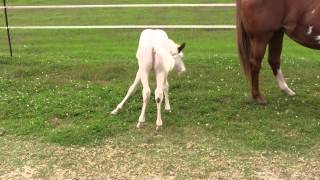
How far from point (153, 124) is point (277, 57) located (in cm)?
213

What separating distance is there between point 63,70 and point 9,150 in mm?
3368

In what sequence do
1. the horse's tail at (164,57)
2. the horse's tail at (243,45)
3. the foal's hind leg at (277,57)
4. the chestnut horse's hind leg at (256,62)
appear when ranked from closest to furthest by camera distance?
the horse's tail at (164,57), the chestnut horse's hind leg at (256,62), the horse's tail at (243,45), the foal's hind leg at (277,57)

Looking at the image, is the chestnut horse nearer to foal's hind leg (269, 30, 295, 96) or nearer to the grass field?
foal's hind leg (269, 30, 295, 96)

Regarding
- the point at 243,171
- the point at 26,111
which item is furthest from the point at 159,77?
the point at 26,111

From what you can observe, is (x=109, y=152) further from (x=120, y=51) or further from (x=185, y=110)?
(x=120, y=51)

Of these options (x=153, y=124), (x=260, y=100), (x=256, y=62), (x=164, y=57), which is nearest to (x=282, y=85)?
(x=260, y=100)

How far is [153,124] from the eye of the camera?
22.2ft

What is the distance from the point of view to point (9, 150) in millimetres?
6152

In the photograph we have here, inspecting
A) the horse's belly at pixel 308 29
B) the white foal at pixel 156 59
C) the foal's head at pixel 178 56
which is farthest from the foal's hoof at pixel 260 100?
the white foal at pixel 156 59

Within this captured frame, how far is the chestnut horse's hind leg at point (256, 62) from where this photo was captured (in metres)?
6.97

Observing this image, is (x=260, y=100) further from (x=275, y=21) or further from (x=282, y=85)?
(x=275, y=21)

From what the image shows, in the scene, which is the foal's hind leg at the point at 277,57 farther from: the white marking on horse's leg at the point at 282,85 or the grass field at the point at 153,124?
the grass field at the point at 153,124

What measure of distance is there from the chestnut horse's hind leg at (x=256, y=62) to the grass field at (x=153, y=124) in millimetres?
139

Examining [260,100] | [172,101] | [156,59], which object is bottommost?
[172,101]
